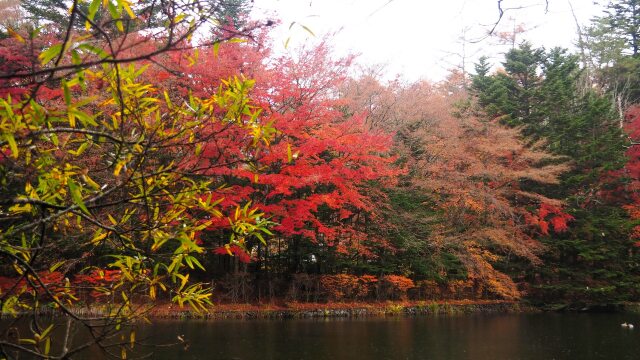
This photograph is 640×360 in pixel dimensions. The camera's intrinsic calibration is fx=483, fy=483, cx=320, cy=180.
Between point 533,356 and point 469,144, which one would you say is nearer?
point 533,356

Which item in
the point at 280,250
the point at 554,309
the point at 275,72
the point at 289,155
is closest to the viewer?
the point at 289,155

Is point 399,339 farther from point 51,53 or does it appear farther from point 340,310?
point 51,53

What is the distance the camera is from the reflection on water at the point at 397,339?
766cm

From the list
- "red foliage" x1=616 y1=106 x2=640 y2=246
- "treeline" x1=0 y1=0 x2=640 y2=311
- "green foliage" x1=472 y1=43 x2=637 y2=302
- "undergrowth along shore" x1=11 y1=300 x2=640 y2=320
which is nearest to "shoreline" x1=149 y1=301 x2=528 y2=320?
"undergrowth along shore" x1=11 y1=300 x2=640 y2=320

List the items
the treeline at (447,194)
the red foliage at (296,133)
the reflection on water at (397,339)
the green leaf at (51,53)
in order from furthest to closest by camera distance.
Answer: the treeline at (447,194), the red foliage at (296,133), the reflection on water at (397,339), the green leaf at (51,53)

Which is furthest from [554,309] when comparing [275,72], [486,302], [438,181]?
[275,72]

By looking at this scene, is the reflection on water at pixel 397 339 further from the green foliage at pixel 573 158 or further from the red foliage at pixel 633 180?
the red foliage at pixel 633 180

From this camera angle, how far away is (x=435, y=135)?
16422 millimetres

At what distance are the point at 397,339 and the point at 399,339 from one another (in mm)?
40

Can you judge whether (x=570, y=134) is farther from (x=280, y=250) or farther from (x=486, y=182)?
(x=280, y=250)

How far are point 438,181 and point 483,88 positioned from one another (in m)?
5.93

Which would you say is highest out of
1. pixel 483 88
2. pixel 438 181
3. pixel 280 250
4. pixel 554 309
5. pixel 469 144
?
pixel 483 88

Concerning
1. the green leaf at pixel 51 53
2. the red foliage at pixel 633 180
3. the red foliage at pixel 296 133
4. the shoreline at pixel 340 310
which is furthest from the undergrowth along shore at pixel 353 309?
the green leaf at pixel 51 53

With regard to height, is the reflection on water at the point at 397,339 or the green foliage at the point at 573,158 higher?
the green foliage at the point at 573,158
